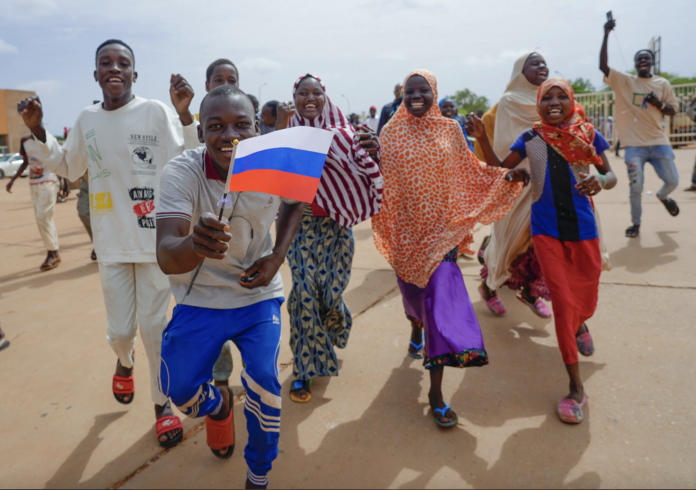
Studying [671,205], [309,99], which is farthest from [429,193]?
[671,205]

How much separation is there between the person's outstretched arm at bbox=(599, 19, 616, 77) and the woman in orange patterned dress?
3215 mm

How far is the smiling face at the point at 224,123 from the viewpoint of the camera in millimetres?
2242

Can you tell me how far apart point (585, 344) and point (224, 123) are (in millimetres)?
2953

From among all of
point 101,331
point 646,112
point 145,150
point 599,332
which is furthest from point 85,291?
point 646,112

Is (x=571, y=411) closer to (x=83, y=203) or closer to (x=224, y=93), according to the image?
(x=224, y=93)

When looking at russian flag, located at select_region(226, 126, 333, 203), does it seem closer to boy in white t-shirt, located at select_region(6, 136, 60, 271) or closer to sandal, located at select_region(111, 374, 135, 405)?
sandal, located at select_region(111, 374, 135, 405)

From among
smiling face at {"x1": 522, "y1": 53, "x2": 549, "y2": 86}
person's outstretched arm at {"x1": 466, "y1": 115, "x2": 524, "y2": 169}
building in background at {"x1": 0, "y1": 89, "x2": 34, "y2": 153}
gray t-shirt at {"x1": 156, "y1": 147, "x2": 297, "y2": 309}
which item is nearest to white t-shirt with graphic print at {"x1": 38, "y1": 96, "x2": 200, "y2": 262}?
gray t-shirt at {"x1": 156, "y1": 147, "x2": 297, "y2": 309}

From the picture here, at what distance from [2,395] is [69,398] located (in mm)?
518

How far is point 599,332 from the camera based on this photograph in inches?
160

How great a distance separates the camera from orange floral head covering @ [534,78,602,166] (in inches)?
128

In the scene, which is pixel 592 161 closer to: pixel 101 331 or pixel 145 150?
pixel 145 150

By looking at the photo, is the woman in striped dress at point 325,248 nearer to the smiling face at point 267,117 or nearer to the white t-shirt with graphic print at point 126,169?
the white t-shirt with graphic print at point 126,169

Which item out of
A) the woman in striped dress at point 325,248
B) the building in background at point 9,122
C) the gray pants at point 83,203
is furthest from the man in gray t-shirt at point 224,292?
the building in background at point 9,122

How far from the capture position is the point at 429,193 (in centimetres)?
333
